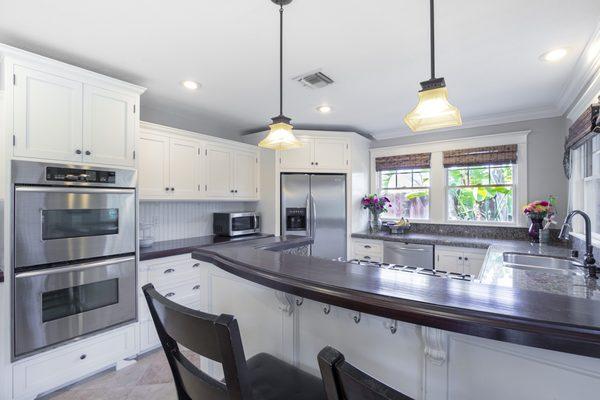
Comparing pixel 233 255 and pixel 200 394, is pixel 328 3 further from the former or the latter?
pixel 200 394

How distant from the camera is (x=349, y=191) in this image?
3967 millimetres

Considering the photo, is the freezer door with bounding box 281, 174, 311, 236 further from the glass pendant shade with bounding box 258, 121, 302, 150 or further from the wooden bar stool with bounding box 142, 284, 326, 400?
the wooden bar stool with bounding box 142, 284, 326, 400

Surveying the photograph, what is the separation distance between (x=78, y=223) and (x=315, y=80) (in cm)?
223

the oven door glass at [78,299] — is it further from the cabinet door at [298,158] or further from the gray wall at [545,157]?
the gray wall at [545,157]

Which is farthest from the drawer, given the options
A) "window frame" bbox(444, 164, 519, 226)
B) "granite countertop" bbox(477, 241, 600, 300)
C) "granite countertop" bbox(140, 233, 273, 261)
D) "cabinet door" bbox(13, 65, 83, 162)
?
"cabinet door" bbox(13, 65, 83, 162)

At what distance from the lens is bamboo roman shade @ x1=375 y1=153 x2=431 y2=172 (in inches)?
158

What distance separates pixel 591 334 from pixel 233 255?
4.11 ft

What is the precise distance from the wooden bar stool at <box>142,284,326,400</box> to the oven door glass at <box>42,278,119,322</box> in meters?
1.68

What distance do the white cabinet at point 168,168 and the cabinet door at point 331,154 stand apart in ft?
5.20

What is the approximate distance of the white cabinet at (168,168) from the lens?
2781mm

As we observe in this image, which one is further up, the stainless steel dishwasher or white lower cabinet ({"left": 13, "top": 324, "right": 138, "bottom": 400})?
the stainless steel dishwasher

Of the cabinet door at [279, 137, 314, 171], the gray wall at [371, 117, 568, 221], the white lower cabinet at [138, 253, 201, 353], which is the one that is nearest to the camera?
the white lower cabinet at [138, 253, 201, 353]

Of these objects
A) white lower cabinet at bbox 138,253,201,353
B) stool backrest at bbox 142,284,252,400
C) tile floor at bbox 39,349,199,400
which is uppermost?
stool backrest at bbox 142,284,252,400

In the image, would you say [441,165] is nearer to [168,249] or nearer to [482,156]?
[482,156]
